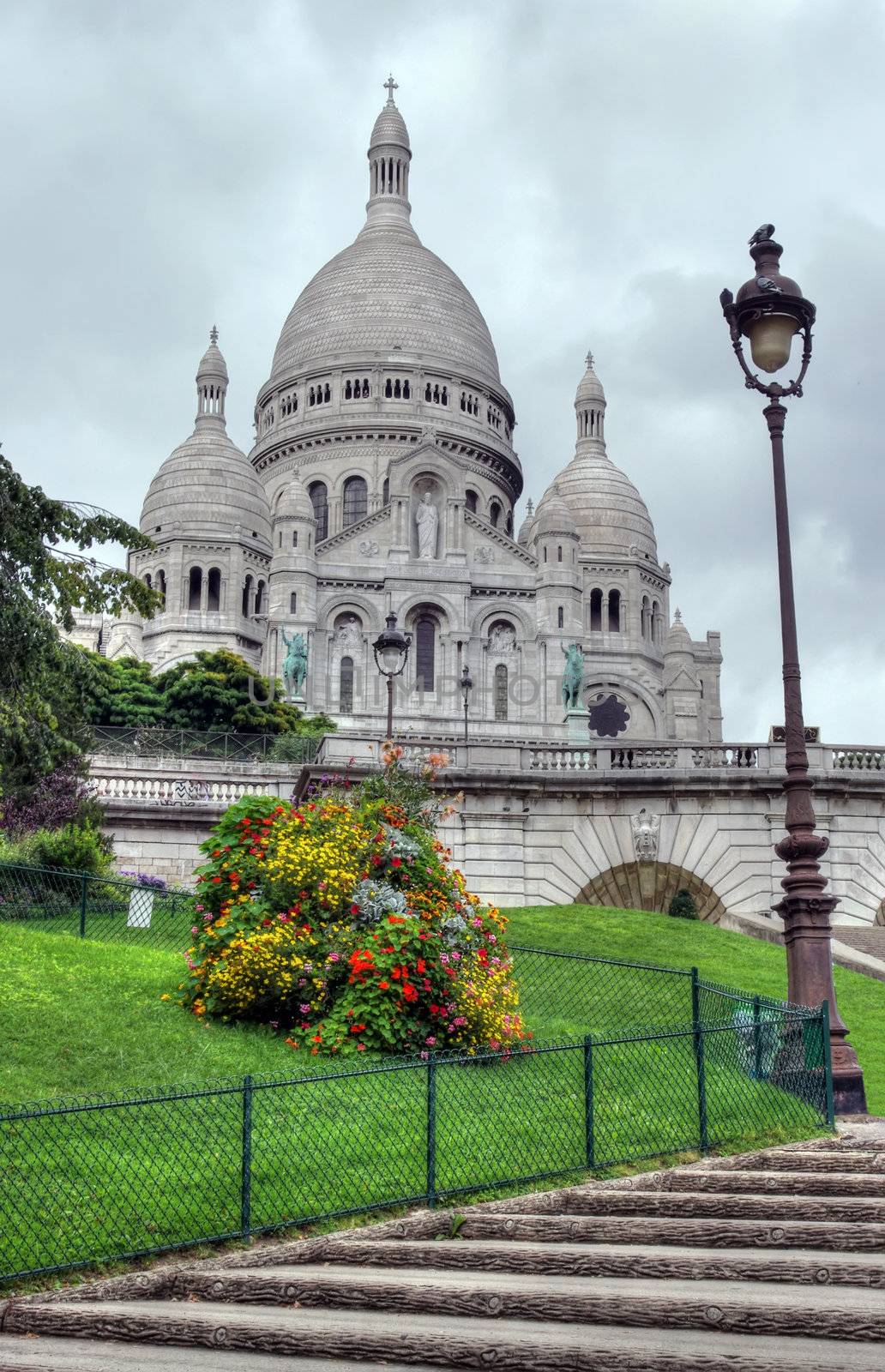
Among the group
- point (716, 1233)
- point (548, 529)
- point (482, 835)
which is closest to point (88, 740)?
point (482, 835)

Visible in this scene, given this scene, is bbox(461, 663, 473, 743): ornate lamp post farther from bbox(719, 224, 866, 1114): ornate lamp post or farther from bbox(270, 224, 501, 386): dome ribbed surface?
bbox(719, 224, 866, 1114): ornate lamp post

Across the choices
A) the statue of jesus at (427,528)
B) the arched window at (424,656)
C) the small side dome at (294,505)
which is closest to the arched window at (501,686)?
the arched window at (424,656)

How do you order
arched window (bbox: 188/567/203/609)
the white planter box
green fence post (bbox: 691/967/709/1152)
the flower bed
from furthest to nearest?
arched window (bbox: 188/567/203/609)
the white planter box
the flower bed
green fence post (bbox: 691/967/709/1152)

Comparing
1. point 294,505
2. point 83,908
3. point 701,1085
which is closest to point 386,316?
point 294,505

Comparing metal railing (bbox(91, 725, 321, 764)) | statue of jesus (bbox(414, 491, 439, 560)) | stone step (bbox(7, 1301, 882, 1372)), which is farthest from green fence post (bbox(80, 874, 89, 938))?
statue of jesus (bbox(414, 491, 439, 560))

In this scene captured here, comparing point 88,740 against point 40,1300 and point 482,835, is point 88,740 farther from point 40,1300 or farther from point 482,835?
point 40,1300

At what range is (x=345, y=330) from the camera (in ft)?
291

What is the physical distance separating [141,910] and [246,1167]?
8.64m

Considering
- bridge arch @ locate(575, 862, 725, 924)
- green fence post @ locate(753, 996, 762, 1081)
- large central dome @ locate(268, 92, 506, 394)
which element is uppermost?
large central dome @ locate(268, 92, 506, 394)

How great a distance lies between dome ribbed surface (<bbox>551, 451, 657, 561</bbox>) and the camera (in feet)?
276

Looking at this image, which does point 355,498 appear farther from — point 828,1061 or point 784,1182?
point 784,1182

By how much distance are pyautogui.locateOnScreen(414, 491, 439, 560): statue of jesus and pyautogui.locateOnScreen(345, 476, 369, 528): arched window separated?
27.9 ft

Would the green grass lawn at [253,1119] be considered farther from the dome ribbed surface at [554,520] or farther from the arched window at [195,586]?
the arched window at [195,586]

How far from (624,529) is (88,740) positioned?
183 ft
